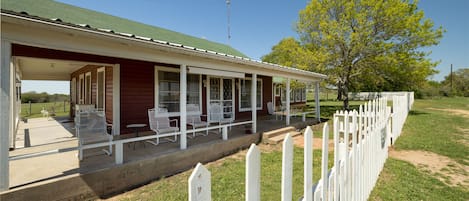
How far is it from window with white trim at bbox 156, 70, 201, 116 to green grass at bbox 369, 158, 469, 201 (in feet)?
20.0

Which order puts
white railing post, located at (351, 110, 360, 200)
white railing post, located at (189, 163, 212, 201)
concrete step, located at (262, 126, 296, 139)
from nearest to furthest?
white railing post, located at (189, 163, 212, 201)
white railing post, located at (351, 110, 360, 200)
concrete step, located at (262, 126, 296, 139)

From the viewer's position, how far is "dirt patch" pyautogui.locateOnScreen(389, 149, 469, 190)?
150 inches

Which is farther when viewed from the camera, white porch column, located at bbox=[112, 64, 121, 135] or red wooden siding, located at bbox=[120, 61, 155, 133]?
red wooden siding, located at bbox=[120, 61, 155, 133]

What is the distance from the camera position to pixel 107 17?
8188 millimetres

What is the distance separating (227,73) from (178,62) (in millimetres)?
1748

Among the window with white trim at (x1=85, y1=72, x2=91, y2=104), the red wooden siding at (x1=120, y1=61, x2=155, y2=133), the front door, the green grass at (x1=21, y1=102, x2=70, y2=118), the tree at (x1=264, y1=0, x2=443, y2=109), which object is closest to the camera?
the red wooden siding at (x1=120, y1=61, x2=155, y2=133)

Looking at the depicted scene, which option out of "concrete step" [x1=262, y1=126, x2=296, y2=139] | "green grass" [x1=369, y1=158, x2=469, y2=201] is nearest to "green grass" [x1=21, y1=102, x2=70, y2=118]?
"concrete step" [x1=262, y1=126, x2=296, y2=139]

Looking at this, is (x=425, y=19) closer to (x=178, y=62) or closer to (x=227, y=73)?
(x=227, y=73)

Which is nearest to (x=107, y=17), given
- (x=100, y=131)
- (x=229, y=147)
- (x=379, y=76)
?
(x=100, y=131)

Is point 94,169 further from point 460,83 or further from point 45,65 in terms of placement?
point 460,83

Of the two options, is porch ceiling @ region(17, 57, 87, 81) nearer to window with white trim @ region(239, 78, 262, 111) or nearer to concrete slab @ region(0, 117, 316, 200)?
concrete slab @ region(0, 117, 316, 200)

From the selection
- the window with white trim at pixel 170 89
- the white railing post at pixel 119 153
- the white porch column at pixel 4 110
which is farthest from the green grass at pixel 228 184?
the window with white trim at pixel 170 89

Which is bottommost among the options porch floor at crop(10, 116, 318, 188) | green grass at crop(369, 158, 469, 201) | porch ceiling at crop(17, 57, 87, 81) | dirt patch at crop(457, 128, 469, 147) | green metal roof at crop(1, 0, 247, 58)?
green grass at crop(369, 158, 469, 201)

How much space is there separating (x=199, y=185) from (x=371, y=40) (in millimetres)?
15043
